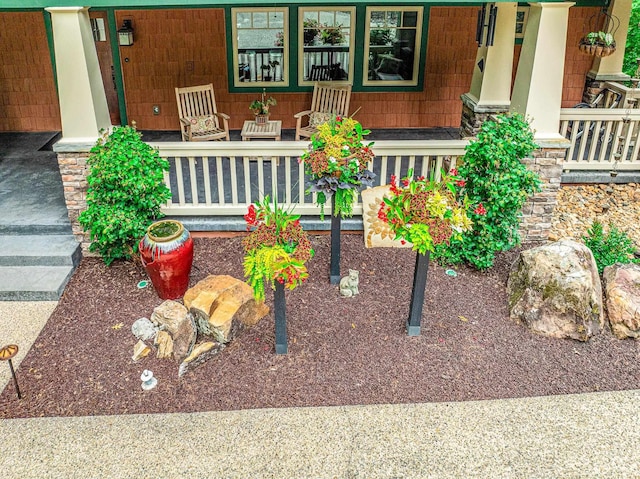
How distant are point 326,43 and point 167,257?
5.05m

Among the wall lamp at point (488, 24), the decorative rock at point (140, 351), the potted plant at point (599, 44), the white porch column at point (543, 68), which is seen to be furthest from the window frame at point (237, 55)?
the decorative rock at point (140, 351)

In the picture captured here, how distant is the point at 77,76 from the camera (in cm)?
555

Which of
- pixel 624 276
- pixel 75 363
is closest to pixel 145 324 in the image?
pixel 75 363

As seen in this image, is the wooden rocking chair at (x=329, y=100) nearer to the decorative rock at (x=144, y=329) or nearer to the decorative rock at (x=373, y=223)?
the decorative rock at (x=373, y=223)

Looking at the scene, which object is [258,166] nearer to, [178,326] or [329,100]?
[178,326]

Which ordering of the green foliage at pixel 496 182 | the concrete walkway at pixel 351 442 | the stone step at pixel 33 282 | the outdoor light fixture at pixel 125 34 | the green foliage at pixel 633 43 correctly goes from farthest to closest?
the green foliage at pixel 633 43 → the outdoor light fixture at pixel 125 34 → the stone step at pixel 33 282 → the green foliage at pixel 496 182 → the concrete walkway at pixel 351 442

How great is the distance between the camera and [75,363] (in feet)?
15.2

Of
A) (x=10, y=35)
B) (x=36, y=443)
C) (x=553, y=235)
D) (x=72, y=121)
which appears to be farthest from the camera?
(x=10, y=35)

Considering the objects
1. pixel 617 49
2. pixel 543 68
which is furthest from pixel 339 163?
→ pixel 617 49

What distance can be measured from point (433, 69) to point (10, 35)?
6.47 meters

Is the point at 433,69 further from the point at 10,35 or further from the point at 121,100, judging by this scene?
the point at 10,35

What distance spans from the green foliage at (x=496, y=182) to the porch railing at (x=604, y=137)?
6.95 feet

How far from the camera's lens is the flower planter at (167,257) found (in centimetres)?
515

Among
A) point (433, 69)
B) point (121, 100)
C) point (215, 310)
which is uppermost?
point (433, 69)
